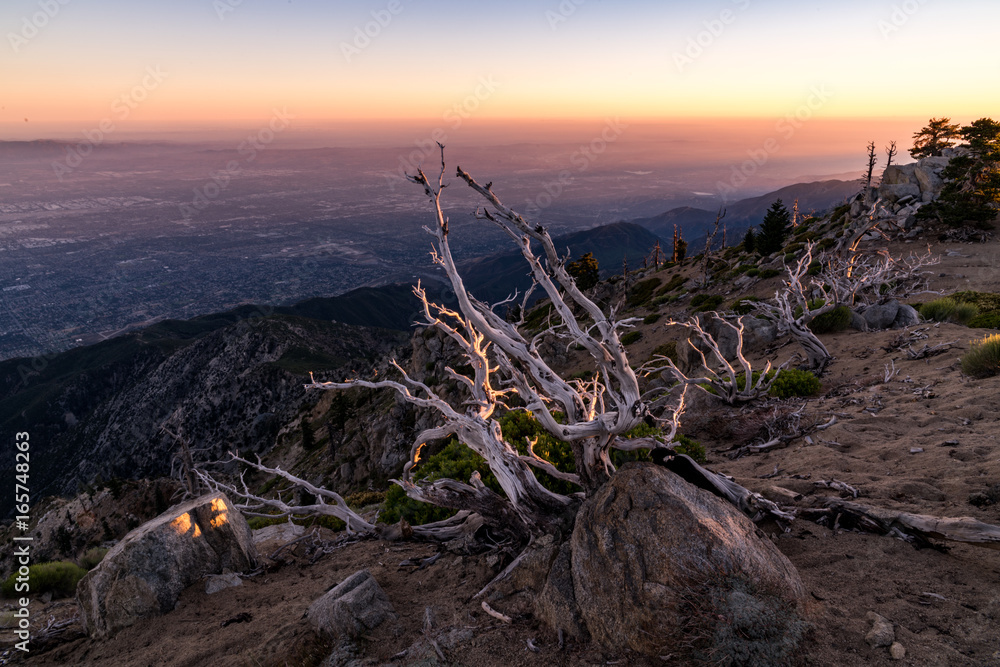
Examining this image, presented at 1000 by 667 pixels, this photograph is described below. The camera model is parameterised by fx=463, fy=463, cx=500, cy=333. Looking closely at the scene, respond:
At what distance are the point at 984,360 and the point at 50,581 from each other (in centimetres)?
2141

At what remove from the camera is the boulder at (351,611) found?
5512 mm

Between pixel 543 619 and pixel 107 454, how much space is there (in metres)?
130

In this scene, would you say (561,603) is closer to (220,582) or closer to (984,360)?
(220,582)

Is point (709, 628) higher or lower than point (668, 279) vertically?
higher

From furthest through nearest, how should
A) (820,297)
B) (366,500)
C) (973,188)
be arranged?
1. (973,188)
2. (820,297)
3. (366,500)

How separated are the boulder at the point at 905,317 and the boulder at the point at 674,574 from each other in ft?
57.2

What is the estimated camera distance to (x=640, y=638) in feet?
13.8

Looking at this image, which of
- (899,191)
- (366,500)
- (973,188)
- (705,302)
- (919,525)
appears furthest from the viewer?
(705,302)

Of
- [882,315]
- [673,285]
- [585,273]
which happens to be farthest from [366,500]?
[585,273]

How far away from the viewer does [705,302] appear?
40500 mm

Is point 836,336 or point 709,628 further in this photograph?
point 836,336

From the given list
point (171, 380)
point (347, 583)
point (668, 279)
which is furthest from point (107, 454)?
point (347, 583)

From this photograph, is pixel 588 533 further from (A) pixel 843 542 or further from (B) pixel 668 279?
(B) pixel 668 279

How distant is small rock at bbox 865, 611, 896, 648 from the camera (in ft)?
12.8
